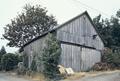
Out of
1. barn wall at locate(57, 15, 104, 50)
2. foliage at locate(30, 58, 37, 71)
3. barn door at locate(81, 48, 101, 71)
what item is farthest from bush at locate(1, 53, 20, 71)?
barn wall at locate(57, 15, 104, 50)

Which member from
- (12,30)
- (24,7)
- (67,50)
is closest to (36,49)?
(67,50)

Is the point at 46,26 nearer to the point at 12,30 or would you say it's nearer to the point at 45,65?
the point at 12,30

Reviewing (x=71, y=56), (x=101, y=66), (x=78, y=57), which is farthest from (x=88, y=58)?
(x=71, y=56)

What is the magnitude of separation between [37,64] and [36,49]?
6.72 feet

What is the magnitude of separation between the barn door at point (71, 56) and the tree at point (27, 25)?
1845 centimetres

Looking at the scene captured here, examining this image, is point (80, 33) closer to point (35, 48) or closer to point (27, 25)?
point (35, 48)

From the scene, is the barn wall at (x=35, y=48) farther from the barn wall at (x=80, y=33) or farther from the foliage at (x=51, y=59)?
the foliage at (x=51, y=59)

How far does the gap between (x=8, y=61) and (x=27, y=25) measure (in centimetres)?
1135

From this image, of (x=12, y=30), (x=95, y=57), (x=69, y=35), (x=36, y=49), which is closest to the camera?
(x=69, y=35)

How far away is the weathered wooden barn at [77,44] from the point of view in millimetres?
25547

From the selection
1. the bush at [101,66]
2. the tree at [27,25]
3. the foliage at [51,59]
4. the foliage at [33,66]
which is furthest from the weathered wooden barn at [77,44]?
the tree at [27,25]

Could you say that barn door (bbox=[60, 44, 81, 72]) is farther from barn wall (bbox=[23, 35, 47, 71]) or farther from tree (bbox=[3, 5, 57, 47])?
tree (bbox=[3, 5, 57, 47])

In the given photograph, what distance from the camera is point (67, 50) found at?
2572cm

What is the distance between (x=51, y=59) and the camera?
74.7 feet
